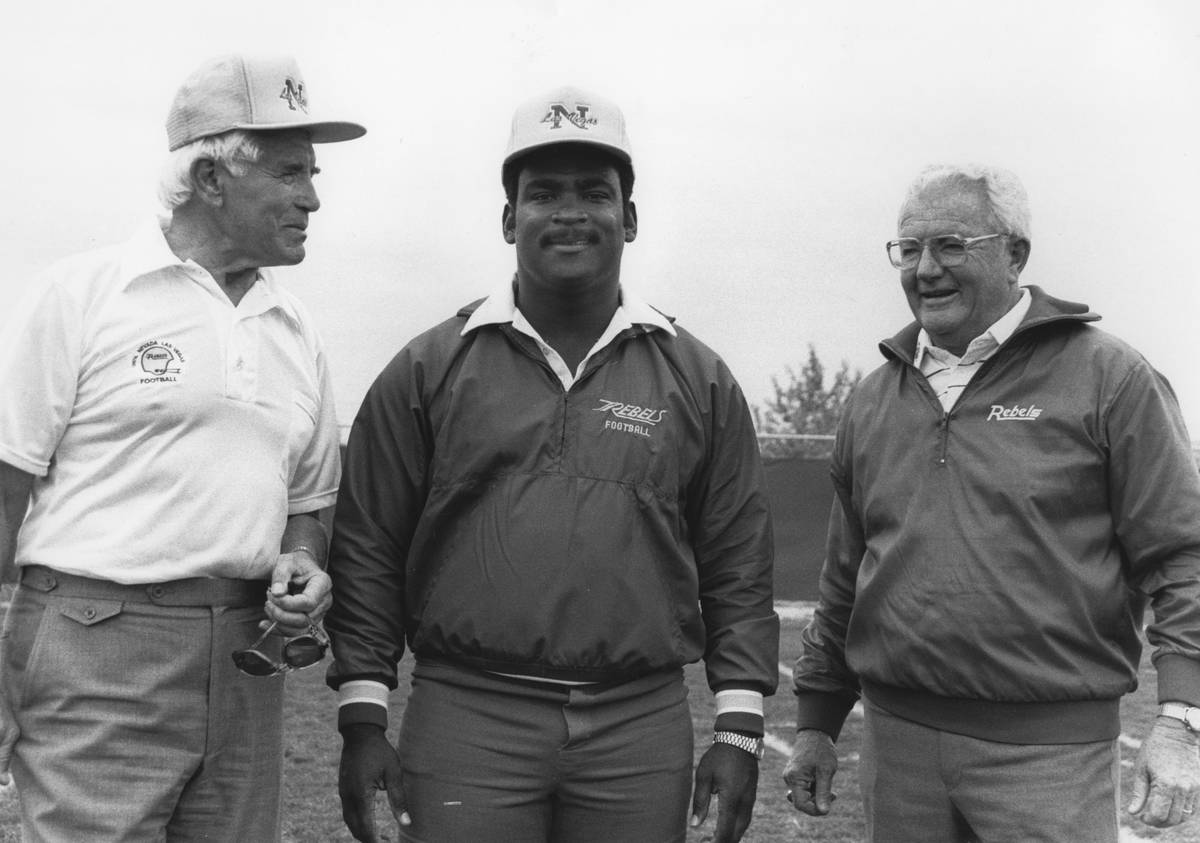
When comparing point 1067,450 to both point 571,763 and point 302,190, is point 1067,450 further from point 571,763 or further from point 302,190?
point 302,190

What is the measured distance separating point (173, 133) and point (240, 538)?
946 mm

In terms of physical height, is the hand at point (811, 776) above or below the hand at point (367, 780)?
below

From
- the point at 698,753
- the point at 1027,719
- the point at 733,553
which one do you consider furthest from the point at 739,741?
the point at 698,753

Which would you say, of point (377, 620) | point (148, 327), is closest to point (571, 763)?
point (377, 620)

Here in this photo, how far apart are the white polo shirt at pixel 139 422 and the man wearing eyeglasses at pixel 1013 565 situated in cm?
147

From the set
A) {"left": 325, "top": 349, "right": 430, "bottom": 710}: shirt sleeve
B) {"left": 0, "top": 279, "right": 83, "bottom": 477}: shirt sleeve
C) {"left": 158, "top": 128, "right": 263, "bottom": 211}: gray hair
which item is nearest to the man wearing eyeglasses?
{"left": 325, "top": 349, "right": 430, "bottom": 710}: shirt sleeve

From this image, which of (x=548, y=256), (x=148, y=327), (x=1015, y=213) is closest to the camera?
(x=148, y=327)

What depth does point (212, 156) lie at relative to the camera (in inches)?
120

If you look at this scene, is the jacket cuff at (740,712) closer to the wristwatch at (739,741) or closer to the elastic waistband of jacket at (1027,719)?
the wristwatch at (739,741)

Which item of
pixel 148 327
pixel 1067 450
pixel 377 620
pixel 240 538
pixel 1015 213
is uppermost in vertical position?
pixel 1015 213

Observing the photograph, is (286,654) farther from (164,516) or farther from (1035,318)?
(1035,318)

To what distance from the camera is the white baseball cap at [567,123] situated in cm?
308

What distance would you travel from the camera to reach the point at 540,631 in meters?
2.90

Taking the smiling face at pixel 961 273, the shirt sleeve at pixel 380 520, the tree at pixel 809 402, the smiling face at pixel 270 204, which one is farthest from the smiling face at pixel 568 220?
the tree at pixel 809 402
